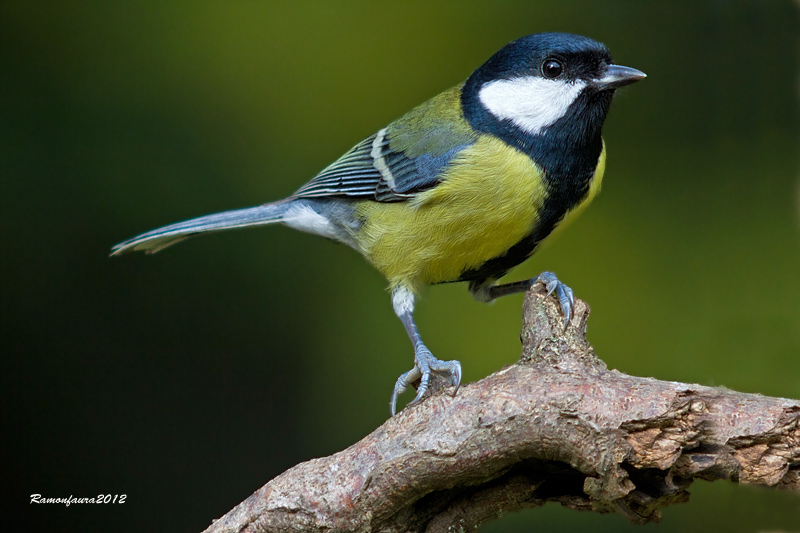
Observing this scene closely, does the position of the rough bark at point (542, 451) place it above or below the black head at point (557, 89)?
below

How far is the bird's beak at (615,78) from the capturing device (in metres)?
1.77

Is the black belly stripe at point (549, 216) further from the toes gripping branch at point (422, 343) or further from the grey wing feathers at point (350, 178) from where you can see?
the grey wing feathers at point (350, 178)

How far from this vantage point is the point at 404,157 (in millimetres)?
1994

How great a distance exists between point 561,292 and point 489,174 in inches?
13.0

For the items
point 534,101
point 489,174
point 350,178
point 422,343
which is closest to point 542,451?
point 422,343

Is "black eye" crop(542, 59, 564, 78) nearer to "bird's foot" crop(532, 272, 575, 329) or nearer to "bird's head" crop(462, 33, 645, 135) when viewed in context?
"bird's head" crop(462, 33, 645, 135)

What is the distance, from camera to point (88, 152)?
8.83ft

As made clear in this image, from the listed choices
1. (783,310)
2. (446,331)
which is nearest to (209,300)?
(446,331)

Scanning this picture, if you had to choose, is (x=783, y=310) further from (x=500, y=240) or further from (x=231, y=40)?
(x=231, y=40)

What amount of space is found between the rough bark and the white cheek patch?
1.54 ft

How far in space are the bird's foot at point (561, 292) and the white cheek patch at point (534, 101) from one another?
360mm

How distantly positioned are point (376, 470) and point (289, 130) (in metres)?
1.71

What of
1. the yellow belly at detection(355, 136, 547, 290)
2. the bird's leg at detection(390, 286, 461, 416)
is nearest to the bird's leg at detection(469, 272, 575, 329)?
the yellow belly at detection(355, 136, 547, 290)

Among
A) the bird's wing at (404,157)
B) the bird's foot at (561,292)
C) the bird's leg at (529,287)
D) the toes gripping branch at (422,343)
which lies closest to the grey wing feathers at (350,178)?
the bird's wing at (404,157)
